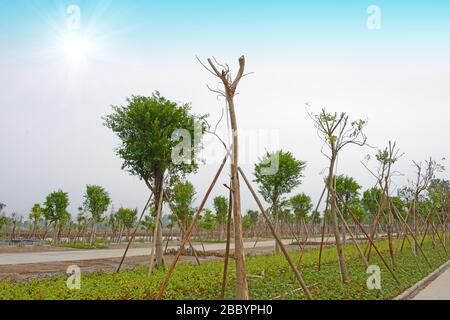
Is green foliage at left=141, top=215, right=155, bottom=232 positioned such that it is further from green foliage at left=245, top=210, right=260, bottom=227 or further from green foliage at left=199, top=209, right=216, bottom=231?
green foliage at left=245, top=210, right=260, bottom=227

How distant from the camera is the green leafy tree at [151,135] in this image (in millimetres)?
11617

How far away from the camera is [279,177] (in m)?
20.5

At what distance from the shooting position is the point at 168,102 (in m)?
12.2

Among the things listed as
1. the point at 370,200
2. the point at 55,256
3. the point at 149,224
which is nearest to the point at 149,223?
the point at 149,224

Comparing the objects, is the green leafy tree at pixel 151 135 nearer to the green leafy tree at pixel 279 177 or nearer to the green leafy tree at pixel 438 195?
the green leafy tree at pixel 279 177

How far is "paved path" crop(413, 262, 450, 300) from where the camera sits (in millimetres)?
8404

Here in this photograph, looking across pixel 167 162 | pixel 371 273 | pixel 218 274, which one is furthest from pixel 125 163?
pixel 371 273

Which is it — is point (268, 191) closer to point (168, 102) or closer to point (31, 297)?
point (168, 102)

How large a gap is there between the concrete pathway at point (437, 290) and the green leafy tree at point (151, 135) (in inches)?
311

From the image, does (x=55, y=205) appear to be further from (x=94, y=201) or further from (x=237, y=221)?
(x=237, y=221)

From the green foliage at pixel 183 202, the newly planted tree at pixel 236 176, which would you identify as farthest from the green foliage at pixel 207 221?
the newly planted tree at pixel 236 176

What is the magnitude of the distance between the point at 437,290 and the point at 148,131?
981 cm

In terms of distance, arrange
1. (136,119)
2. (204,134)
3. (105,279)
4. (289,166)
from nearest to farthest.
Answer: (105,279) → (136,119) → (204,134) → (289,166)
